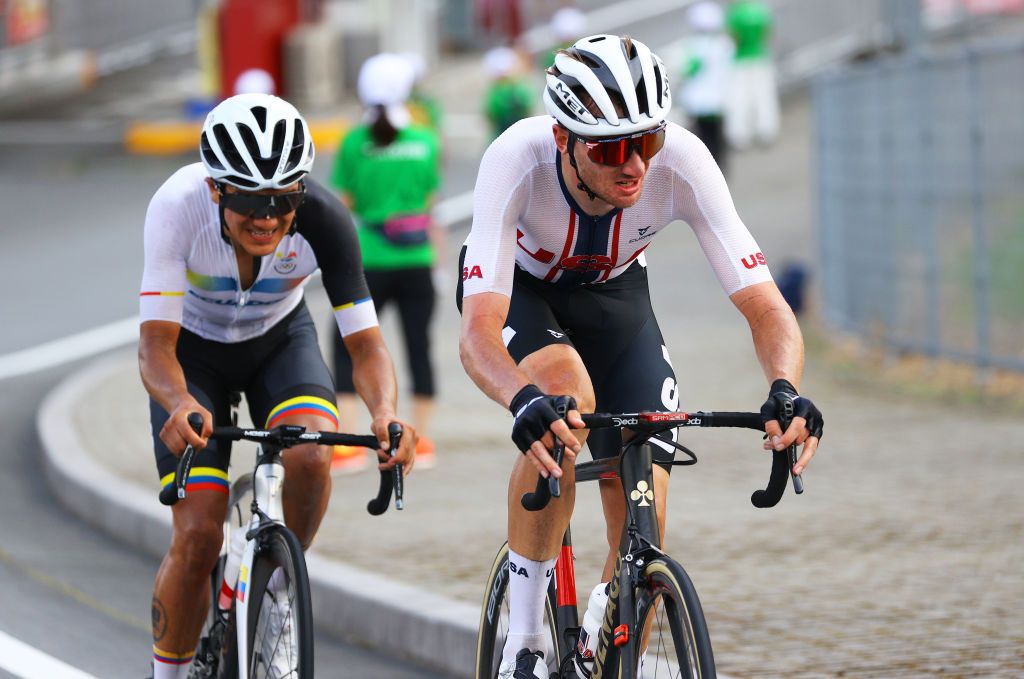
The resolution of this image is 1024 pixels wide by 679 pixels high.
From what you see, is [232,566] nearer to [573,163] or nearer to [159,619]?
[159,619]

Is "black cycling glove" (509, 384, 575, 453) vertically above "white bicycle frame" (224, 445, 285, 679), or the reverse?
"black cycling glove" (509, 384, 575, 453)

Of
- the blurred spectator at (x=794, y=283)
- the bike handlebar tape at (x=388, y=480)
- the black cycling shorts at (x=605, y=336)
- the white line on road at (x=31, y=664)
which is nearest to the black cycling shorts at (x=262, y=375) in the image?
the bike handlebar tape at (x=388, y=480)

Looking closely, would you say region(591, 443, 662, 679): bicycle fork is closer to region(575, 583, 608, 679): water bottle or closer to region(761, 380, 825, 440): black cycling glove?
region(575, 583, 608, 679): water bottle

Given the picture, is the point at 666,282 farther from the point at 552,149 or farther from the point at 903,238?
the point at 552,149

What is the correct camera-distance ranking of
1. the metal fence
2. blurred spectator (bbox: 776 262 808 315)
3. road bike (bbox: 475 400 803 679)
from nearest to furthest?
1. road bike (bbox: 475 400 803 679)
2. the metal fence
3. blurred spectator (bbox: 776 262 808 315)

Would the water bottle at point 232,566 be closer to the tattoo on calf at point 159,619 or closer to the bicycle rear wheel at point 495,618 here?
the tattoo on calf at point 159,619

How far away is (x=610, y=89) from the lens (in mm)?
4520

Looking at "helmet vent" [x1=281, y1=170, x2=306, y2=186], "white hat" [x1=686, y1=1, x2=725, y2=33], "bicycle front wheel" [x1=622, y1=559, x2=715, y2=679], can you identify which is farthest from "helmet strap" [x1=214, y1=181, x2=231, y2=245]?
"white hat" [x1=686, y1=1, x2=725, y2=33]

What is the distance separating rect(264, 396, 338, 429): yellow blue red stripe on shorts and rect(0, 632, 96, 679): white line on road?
1476 millimetres

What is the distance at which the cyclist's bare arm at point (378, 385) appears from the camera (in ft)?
16.8

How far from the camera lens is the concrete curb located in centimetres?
663

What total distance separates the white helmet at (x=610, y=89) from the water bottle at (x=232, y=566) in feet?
5.61

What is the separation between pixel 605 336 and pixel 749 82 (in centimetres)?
1903

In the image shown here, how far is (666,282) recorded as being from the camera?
1891cm
